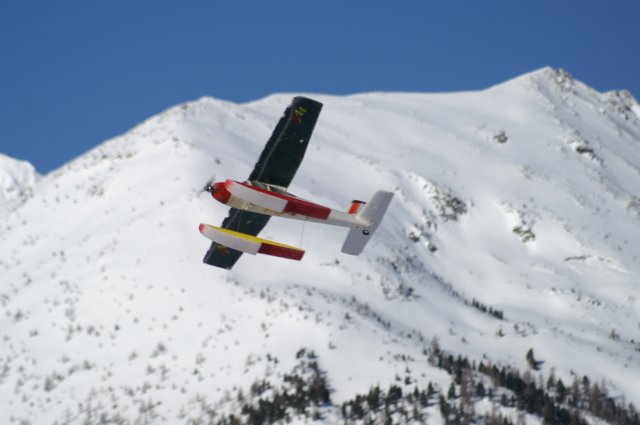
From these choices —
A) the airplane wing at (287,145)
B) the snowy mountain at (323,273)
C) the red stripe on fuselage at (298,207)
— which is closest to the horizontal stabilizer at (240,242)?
the red stripe on fuselage at (298,207)

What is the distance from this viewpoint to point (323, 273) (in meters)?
69.9

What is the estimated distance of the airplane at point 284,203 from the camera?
30.7 metres

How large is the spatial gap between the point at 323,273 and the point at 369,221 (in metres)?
37.0

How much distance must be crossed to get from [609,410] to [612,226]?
5439 cm

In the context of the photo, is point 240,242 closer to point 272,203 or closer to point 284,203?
point 272,203

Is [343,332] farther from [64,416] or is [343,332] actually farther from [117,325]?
[64,416]

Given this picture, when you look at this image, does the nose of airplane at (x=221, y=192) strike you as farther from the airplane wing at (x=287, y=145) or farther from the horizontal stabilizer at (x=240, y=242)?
the airplane wing at (x=287, y=145)

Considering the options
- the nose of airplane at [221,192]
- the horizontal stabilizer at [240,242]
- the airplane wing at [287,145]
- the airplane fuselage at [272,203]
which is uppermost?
the airplane wing at [287,145]

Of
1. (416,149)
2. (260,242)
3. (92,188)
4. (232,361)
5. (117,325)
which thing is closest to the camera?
(260,242)

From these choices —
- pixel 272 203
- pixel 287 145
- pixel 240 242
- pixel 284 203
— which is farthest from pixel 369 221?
pixel 240 242

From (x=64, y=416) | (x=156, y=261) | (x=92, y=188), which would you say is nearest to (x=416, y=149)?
(x=92, y=188)

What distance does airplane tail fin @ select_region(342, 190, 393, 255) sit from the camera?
33.2 meters

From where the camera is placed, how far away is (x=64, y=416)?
1879 inches

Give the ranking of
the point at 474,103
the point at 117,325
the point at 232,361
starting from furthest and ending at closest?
the point at 474,103, the point at 117,325, the point at 232,361
